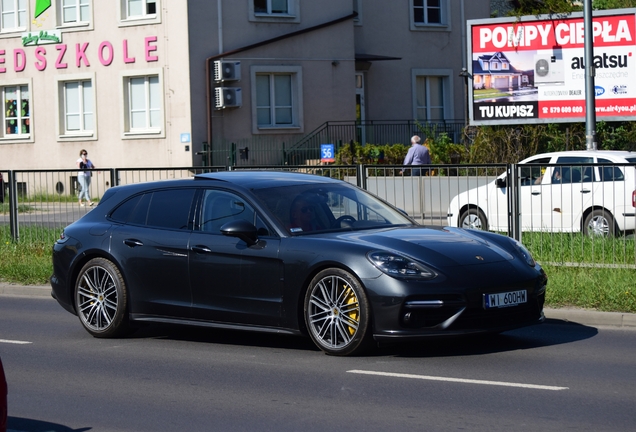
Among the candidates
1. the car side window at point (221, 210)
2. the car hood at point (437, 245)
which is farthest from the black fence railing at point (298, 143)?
the car hood at point (437, 245)

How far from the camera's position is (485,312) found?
8656 millimetres

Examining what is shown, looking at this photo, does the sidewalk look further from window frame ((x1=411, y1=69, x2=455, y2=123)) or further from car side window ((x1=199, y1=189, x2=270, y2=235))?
window frame ((x1=411, y1=69, x2=455, y2=123))

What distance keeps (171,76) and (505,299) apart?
27.4 meters

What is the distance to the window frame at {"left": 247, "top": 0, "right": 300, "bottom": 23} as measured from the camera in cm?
3559

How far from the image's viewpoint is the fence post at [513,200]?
1375cm

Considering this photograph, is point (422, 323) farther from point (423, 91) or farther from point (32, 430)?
point (423, 91)

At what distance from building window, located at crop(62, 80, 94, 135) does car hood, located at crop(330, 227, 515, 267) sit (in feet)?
94.6

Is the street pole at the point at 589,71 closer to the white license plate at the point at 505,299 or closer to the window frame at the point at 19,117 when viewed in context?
the white license plate at the point at 505,299

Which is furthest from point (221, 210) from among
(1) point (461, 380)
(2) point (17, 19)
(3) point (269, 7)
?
(2) point (17, 19)

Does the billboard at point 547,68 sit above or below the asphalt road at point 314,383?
above

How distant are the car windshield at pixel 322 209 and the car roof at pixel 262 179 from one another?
11cm

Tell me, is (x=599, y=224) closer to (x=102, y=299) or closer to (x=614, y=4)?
(x=102, y=299)

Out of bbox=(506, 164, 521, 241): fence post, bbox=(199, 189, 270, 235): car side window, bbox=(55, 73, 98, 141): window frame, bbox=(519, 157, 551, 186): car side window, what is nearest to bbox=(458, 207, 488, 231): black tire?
bbox=(506, 164, 521, 241): fence post

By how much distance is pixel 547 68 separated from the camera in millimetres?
28484
